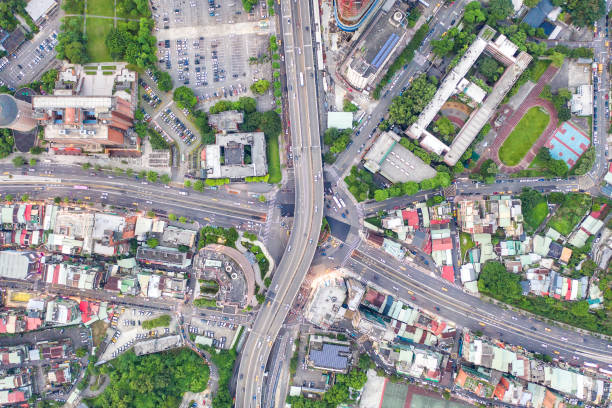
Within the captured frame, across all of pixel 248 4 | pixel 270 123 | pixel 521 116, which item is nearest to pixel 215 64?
pixel 248 4

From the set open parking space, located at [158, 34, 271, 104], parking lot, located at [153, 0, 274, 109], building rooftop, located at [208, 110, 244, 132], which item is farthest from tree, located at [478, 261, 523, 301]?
open parking space, located at [158, 34, 271, 104]

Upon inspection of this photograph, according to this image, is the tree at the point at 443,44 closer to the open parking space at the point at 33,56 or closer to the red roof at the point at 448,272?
the red roof at the point at 448,272

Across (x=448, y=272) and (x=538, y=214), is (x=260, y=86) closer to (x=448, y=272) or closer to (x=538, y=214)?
(x=448, y=272)

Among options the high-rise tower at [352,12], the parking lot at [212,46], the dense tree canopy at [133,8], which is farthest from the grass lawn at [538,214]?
the dense tree canopy at [133,8]

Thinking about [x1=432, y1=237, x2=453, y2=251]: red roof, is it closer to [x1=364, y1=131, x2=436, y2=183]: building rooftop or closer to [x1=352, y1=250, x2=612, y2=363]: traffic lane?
[x1=352, y1=250, x2=612, y2=363]: traffic lane

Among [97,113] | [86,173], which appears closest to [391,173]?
[97,113]

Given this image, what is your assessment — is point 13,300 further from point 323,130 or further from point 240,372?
point 323,130
